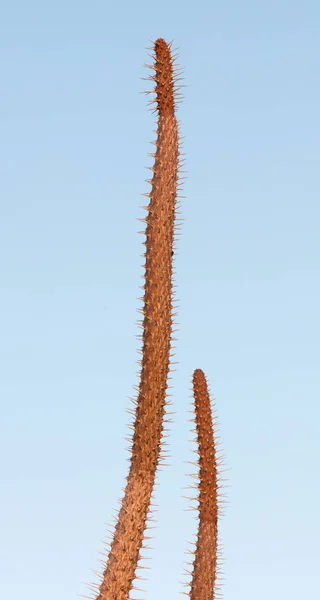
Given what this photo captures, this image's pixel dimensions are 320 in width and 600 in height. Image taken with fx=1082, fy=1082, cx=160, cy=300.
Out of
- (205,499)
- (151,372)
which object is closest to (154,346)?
(151,372)

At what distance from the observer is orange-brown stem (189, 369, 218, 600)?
10297 mm

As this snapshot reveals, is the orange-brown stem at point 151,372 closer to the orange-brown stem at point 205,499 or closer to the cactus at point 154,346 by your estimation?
the cactus at point 154,346

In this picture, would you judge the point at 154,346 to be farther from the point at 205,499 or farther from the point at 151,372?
the point at 205,499

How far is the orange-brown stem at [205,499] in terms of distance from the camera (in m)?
10.3

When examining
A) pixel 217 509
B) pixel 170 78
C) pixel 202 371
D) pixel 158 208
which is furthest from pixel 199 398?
pixel 170 78

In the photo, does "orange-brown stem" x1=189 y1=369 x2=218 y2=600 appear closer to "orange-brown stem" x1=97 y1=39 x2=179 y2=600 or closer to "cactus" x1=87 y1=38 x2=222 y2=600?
"cactus" x1=87 y1=38 x2=222 y2=600

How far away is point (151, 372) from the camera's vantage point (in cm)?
925

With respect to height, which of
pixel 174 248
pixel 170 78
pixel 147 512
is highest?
pixel 170 78

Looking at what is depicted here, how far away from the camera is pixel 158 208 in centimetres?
961

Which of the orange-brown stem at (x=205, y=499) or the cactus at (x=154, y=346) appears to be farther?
the orange-brown stem at (x=205, y=499)

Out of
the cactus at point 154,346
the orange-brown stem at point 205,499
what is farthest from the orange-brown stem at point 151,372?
the orange-brown stem at point 205,499

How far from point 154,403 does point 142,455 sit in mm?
451

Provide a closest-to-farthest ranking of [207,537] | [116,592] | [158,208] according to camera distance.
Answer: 1. [116,592]
2. [158,208]
3. [207,537]

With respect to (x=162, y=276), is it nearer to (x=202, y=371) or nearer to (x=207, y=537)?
(x=202, y=371)
